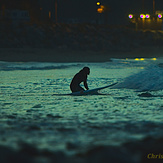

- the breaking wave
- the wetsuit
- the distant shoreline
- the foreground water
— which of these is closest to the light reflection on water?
the foreground water

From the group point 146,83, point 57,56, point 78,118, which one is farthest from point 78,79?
point 57,56

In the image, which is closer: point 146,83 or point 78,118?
point 78,118

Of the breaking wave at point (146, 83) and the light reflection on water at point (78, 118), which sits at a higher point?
the light reflection on water at point (78, 118)

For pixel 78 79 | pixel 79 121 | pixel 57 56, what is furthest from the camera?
pixel 57 56

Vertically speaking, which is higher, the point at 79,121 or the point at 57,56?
the point at 79,121

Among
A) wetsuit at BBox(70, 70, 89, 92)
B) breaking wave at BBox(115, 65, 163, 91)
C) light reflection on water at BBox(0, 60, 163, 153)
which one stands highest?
wetsuit at BBox(70, 70, 89, 92)

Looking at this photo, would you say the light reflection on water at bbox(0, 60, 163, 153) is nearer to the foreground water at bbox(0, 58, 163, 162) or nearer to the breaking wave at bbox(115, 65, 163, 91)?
the foreground water at bbox(0, 58, 163, 162)

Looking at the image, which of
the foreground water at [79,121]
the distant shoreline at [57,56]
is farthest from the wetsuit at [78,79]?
the distant shoreline at [57,56]

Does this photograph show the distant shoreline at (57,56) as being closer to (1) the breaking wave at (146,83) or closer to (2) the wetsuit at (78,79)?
(1) the breaking wave at (146,83)

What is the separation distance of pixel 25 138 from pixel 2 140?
42cm

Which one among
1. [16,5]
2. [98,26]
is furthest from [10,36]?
[16,5]

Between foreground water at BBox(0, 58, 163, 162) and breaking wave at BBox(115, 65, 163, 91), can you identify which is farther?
breaking wave at BBox(115, 65, 163, 91)

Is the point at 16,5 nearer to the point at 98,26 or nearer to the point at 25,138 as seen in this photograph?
the point at 98,26

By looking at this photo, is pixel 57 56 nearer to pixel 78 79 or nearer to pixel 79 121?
pixel 78 79
